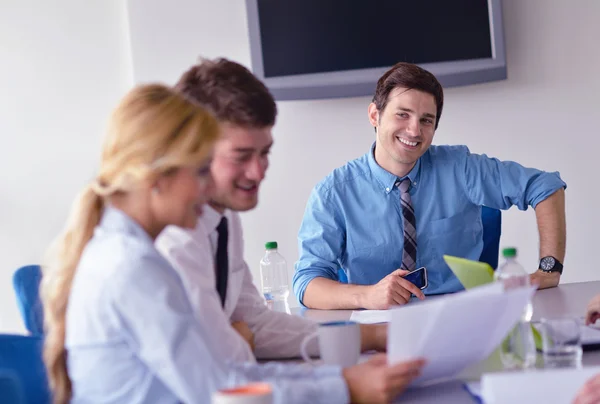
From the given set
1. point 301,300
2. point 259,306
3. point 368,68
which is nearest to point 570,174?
point 368,68

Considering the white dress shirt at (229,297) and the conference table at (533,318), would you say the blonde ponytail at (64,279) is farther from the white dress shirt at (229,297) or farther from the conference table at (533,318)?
the conference table at (533,318)

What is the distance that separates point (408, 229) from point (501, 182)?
40cm

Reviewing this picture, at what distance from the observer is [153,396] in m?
1.20

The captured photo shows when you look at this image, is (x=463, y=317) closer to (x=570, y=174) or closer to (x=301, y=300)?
(x=301, y=300)

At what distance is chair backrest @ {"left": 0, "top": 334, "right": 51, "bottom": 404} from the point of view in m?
1.26

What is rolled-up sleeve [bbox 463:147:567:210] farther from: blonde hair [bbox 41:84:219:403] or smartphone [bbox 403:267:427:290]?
blonde hair [bbox 41:84:219:403]

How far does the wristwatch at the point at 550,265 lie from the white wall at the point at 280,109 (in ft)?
4.13

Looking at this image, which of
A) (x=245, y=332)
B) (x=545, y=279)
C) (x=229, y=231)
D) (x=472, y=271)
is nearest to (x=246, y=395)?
(x=472, y=271)

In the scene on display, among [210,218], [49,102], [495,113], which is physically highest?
[49,102]

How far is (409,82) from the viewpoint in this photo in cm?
278

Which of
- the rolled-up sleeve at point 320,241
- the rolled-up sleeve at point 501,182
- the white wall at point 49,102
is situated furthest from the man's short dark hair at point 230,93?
the white wall at point 49,102

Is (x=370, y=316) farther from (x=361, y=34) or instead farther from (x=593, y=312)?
(x=361, y=34)

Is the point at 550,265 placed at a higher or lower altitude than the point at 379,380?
lower

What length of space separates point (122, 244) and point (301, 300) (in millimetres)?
1331
